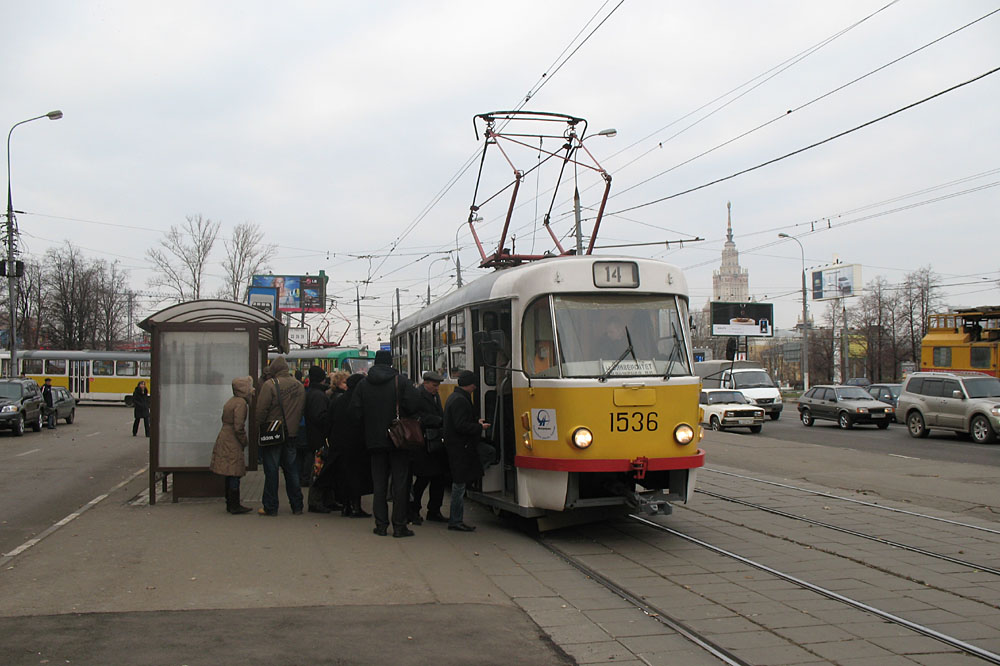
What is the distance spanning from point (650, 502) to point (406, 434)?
2544 millimetres

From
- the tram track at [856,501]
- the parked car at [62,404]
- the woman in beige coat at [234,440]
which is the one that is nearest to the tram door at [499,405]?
the woman in beige coat at [234,440]

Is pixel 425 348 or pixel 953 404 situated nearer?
pixel 425 348

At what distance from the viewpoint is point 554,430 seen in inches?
334

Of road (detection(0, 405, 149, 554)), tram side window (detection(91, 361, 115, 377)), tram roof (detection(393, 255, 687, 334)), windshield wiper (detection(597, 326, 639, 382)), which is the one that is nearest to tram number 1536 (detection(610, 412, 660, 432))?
windshield wiper (detection(597, 326, 639, 382))

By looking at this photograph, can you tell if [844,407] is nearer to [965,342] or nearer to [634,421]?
Result: [965,342]

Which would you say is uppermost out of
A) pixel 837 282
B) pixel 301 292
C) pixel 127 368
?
pixel 837 282

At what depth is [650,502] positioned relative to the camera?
8578 mm

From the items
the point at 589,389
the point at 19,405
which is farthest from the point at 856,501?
the point at 19,405

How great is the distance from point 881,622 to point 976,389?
68.4ft

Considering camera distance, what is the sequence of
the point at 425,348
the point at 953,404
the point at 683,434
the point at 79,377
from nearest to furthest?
the point at 683,434 → the point at 425,348 → the point at 953,404 → the point at 79,377

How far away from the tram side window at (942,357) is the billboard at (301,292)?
121 feet

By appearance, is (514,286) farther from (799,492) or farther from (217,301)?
(799,492)

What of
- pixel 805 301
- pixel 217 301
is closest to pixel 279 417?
pixel 217 301

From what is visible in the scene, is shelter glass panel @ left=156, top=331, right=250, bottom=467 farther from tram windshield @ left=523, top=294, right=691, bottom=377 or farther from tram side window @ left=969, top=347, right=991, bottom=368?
tram side window @ left=969, top=347, right=991, bottom=368
